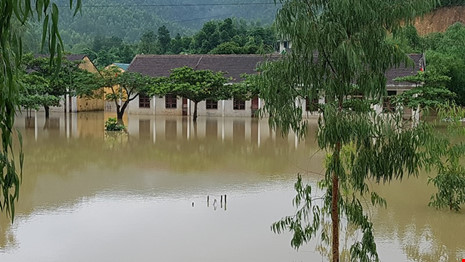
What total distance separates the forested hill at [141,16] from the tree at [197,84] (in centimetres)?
3827

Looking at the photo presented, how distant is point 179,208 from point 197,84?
57.2ft

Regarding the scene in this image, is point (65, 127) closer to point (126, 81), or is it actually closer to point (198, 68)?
point (126, 81)

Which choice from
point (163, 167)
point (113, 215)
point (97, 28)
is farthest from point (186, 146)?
point (97, 28)

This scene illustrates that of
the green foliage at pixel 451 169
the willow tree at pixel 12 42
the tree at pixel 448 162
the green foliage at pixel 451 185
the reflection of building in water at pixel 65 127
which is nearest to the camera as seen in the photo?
the willow tree at pixel 12 42

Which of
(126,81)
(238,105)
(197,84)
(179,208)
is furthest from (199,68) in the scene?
(179,208)

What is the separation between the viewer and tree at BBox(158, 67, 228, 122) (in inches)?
1050

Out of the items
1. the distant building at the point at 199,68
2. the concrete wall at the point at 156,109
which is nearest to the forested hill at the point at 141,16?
the distant building at the point at 199,68

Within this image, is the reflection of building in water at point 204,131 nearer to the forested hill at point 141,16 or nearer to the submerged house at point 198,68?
the submerged house at point 198,68

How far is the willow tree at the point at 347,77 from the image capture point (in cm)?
493

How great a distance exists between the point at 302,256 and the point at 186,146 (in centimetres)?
1062

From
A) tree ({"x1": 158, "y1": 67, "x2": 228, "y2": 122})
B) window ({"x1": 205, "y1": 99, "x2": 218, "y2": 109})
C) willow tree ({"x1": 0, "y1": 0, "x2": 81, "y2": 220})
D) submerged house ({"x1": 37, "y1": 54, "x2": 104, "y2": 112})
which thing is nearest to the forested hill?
submerged house ({"x1": 37, "y1": 54, "x2": 104, "y2": 112})

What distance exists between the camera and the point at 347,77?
5.11m

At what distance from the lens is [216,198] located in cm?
1043

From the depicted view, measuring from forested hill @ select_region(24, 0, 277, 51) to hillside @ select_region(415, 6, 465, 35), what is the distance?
68.5ft
